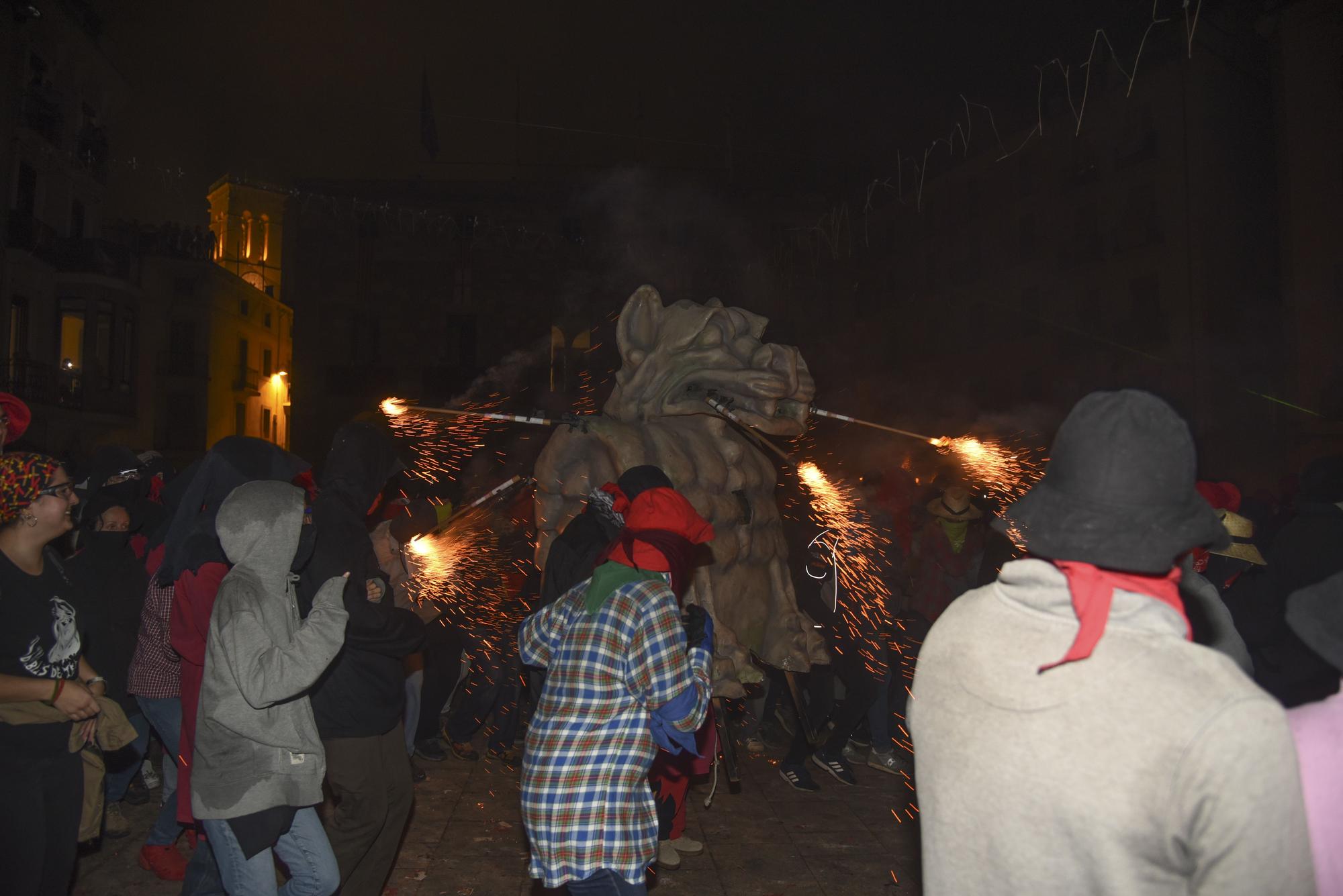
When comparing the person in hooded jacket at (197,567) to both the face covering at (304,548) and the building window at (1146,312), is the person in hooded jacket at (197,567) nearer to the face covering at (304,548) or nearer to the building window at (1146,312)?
the face covering at (304,548)

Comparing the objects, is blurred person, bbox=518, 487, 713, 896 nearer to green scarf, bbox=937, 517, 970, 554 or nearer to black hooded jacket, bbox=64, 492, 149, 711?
black hooded jacket, bbox=64, 492, 149, 711

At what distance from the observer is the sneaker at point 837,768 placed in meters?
6.36

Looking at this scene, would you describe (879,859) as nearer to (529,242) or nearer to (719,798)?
(719,798)

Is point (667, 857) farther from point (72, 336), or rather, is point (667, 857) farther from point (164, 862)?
point (72, 336)

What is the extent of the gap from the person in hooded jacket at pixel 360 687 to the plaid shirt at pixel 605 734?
29.6 inches

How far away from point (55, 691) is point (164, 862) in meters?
2.09

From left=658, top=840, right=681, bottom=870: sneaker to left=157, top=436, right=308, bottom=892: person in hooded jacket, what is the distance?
2164 millimetres

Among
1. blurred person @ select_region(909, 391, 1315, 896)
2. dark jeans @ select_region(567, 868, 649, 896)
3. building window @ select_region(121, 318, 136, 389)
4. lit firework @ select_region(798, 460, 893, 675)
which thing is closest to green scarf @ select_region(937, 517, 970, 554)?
lit firework @ select_region(798, 460, 893, 675)

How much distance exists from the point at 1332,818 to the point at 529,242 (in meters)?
29.7

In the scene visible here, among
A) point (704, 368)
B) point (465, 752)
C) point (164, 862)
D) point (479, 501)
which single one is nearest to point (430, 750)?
point (465, 752)

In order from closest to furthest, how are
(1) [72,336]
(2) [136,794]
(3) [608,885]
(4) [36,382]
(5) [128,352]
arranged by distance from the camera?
(3) [608,885] → (2) [136,794] → (4) [36,382] → (1) [72,336] → (5) [128,352]

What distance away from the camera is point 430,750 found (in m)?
6.80

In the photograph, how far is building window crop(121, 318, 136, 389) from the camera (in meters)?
29.8

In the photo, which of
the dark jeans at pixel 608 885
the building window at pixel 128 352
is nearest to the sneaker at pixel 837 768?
the dark jeans at pixel 608 885
